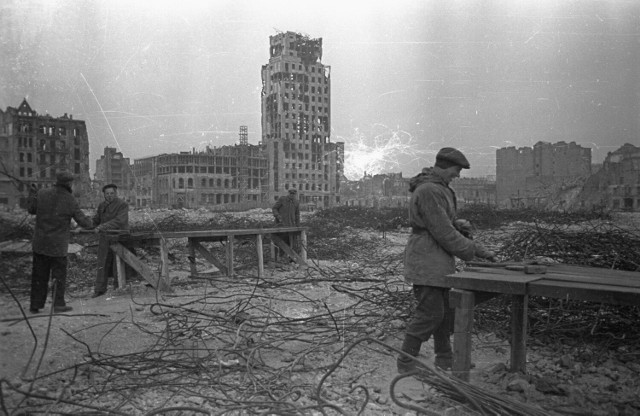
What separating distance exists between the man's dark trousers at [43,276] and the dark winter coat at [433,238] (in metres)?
4.61

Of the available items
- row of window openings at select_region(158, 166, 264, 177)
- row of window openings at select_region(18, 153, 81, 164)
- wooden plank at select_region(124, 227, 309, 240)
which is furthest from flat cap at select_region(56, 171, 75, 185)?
row of window openings at select_region(158, 166, 264, 177)

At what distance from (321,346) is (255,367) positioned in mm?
860

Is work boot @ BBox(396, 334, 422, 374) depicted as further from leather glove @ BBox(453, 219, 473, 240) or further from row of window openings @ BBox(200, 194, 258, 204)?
row of window openings @ BBox(200, 194, 258, 204)

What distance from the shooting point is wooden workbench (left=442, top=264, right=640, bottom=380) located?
2865 mm

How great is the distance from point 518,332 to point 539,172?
50.8 meters

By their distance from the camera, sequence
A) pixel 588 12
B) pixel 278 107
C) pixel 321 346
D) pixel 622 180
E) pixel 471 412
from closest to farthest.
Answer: pixel 471 412 < pixel 321 346 < pixel 588 12 < pixel 622 180 < pixel 278 107

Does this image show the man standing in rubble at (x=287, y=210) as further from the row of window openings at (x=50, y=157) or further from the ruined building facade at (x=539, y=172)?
the ruined building facade at (x=539, y=172)

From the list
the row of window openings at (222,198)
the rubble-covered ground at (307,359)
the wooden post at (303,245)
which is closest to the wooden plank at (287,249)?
the wooden post at (303,245)

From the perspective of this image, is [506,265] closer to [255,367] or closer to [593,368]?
[593,368]

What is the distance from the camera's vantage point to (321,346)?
186 inches

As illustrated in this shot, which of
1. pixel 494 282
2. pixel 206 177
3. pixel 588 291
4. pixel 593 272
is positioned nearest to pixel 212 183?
Answer: pixel 206 177

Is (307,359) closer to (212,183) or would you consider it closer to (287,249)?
(287,249)

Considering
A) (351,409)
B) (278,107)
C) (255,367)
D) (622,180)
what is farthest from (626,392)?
(278,107)

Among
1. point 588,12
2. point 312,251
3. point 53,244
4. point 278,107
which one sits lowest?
point 312,251
